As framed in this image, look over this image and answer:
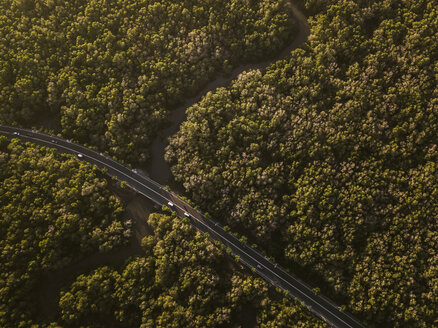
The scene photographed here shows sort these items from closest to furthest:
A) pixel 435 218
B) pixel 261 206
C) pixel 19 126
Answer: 1. pixel 435 218
2. pixel 261 206
3. pixel 19 126

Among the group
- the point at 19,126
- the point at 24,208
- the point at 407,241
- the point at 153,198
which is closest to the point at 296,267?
the point at 407,241

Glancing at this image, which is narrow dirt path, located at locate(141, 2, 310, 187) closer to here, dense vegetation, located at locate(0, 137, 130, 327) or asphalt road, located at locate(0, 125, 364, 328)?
asphalt road, located at locate(0, 125, 364, 328)

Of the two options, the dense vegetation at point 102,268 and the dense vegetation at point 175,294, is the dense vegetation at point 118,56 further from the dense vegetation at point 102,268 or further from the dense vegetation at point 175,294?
the dense vegetation at point 175,294

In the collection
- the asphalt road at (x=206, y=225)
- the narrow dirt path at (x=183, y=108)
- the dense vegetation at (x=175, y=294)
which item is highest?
the narrow dirt path at (x=183, y=108)

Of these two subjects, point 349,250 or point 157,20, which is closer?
point 349,250

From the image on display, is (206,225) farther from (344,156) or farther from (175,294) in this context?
(344,156)

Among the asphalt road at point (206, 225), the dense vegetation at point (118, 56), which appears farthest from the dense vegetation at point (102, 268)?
the dense vegetation at point (118, 56)

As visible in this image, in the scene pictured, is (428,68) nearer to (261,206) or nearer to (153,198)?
(261,206)
